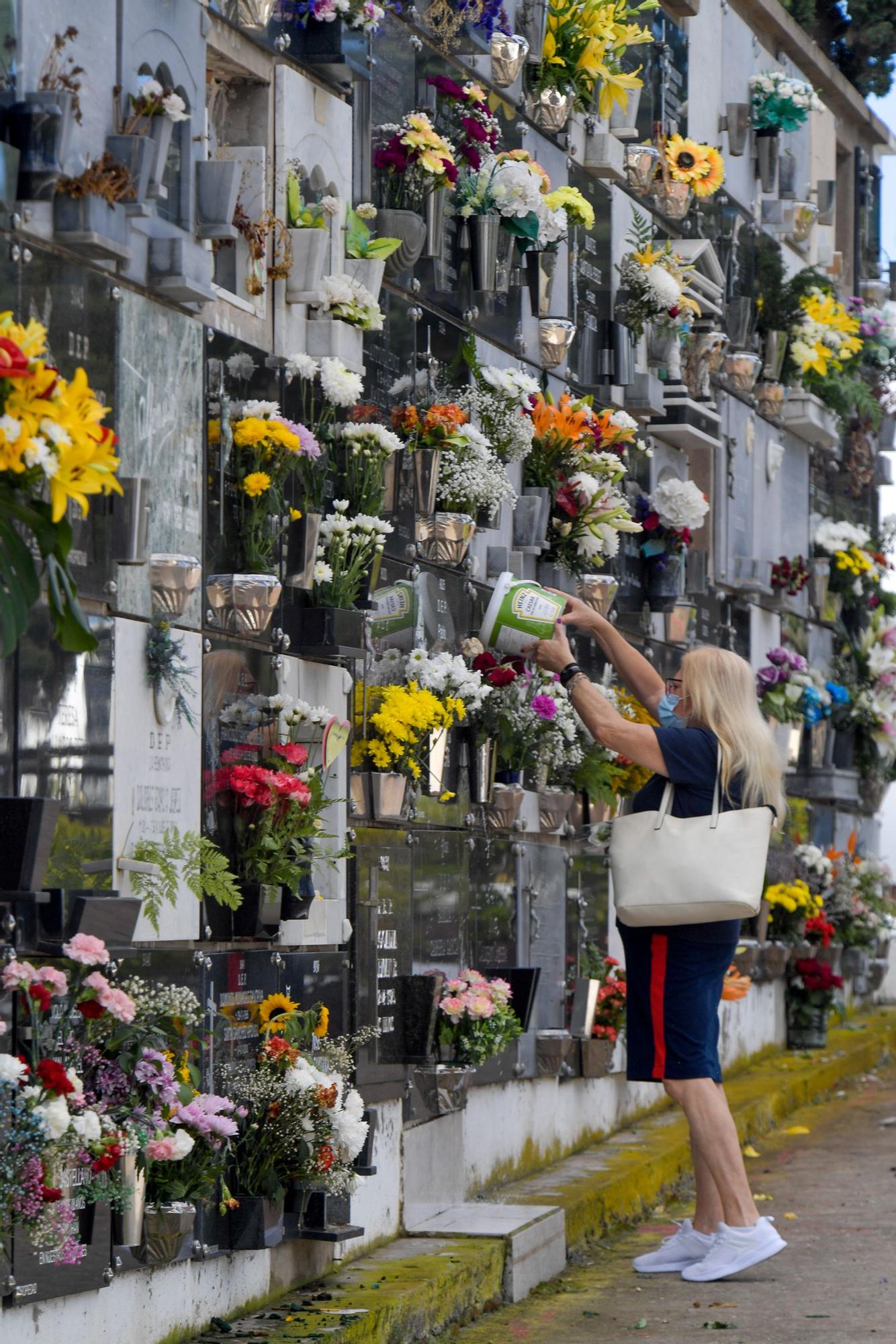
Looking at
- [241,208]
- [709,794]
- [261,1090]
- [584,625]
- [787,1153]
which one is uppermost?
[241,208]

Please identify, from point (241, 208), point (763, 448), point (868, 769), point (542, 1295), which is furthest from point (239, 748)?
point (868, 769)

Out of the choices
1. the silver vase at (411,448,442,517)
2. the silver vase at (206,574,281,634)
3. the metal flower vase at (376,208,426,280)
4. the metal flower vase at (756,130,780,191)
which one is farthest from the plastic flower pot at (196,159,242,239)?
the metal flower vase at (756,130,780,191)

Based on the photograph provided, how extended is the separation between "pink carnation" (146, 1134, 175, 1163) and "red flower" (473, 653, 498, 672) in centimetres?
294

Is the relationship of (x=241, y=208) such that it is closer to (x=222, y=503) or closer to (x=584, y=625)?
(x=222, y=503)

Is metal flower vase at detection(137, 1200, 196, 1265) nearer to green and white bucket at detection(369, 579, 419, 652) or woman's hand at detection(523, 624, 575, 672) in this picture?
green and white bucket at detection(369, 579, 419, 652)

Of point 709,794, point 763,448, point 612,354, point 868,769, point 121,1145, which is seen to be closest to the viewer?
point 121,1145

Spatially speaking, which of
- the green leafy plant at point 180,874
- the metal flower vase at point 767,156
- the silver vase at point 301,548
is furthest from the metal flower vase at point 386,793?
the metal flower vase at point 767,156

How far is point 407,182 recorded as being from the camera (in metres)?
6.95

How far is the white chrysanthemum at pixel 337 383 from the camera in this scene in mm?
5996

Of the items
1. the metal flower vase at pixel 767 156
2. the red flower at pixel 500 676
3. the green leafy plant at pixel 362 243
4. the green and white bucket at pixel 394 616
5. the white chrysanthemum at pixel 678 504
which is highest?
the metal flower vase at pixel 767 156

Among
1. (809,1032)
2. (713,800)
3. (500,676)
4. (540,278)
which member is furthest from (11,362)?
(809,1032)

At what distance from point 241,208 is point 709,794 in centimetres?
219

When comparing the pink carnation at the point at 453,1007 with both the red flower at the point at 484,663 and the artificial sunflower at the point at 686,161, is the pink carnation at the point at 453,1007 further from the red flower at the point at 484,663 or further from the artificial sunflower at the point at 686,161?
the artificial sunflower at the point at 686,161

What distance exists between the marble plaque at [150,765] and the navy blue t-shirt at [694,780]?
1723mm
